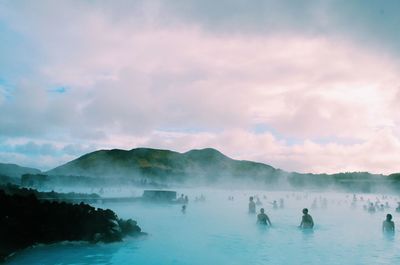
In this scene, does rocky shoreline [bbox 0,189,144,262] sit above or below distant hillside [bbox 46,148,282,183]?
below

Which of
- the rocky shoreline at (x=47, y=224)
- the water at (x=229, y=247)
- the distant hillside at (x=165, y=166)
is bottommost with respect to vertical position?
the water at (x=229, y=247)

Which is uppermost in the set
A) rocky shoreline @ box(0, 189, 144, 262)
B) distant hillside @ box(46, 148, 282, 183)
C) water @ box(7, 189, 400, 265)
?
distant hillside @ box(46, 148, 282, 183)

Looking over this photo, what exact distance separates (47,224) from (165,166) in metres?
94.4

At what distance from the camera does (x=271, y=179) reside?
10156cm

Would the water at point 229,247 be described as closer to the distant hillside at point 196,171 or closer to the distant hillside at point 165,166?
the distant hillside at point 196,171

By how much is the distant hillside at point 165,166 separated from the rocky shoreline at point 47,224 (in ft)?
241

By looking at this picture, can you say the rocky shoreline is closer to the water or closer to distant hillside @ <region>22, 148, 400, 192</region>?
the water

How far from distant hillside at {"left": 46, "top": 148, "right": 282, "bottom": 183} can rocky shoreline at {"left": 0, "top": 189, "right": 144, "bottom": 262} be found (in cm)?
7356

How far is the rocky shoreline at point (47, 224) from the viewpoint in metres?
11.1

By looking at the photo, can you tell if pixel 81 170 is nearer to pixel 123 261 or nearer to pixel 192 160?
pixel 192 160

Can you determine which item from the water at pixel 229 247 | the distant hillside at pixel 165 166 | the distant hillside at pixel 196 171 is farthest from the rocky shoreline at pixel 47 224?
the distant hillside at pixel 165 166

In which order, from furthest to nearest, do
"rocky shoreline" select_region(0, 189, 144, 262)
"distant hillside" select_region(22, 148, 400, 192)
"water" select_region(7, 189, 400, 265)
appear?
"distant hillside" select_region(22, 148, 400, 192), "water" select_region(7, 189, 400, 265), "rocky shoreline" select_region(0, 189, 144, 262)

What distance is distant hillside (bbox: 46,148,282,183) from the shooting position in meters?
93.3

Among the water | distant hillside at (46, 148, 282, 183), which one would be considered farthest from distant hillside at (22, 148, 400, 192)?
the water
